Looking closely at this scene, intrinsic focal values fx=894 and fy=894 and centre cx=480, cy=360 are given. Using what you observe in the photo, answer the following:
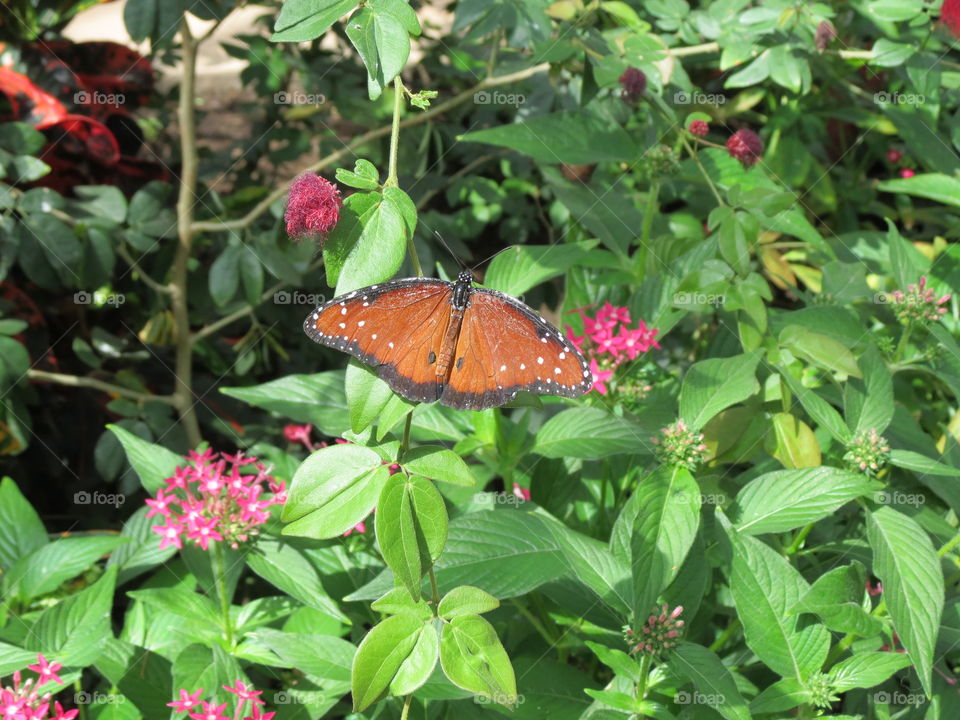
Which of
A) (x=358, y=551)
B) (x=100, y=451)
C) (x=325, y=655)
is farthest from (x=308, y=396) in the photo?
(x=100, y=451)

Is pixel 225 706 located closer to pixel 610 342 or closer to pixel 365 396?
pixel 365 396

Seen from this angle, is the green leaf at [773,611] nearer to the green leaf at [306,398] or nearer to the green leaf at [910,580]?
the green leaf at [910,580]

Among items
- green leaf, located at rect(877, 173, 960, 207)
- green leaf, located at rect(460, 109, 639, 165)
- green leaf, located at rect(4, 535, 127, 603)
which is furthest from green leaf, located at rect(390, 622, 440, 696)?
green leaf, located at rect(877, 173, 960, 207)

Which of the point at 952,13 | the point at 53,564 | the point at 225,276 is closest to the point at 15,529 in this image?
the point at 53,564

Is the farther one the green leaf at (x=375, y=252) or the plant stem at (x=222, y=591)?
the plant stem at (x=222, y=591)

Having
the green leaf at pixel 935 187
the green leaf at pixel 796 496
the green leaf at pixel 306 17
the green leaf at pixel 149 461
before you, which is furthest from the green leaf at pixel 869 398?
the green leaf at pixel 149 461

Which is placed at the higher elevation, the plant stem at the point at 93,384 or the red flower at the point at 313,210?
the red flower at the point at 313,210
